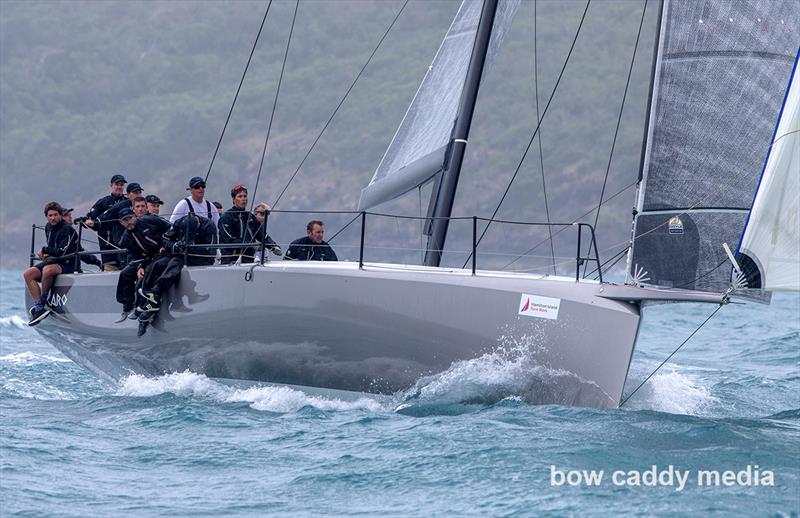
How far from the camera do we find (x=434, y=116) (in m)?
11.2

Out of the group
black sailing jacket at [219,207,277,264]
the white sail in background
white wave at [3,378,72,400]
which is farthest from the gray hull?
white wave at [3,378,72,400]

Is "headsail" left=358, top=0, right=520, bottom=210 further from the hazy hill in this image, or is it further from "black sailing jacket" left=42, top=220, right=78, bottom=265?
the hazy hill

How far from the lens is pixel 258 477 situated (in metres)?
7.86

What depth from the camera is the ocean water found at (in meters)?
7.17

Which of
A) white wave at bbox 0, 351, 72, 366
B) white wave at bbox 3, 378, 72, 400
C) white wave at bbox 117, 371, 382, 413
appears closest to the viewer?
white wave at bbox 117, 371, 382, 413

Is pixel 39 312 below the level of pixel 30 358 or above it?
above

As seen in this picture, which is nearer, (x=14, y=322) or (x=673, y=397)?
(x=673, y=397)

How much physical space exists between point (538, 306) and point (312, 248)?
2564 mm

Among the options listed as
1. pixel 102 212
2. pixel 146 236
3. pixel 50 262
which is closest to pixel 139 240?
pixel 146 236

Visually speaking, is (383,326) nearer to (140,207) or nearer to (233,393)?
(233,393)

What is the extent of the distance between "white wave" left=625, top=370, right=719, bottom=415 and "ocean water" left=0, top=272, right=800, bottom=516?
0.12ft

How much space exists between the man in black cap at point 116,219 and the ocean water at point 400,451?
Answer: 1.34 meters

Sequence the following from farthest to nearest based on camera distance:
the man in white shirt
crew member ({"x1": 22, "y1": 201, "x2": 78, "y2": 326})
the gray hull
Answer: crew member ({"x1": 22, "y1": 201, "x2": 78, "y2": 326}) < the man in white shirt < the gray hull

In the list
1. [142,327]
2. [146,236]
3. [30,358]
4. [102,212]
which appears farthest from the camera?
[30,358]
